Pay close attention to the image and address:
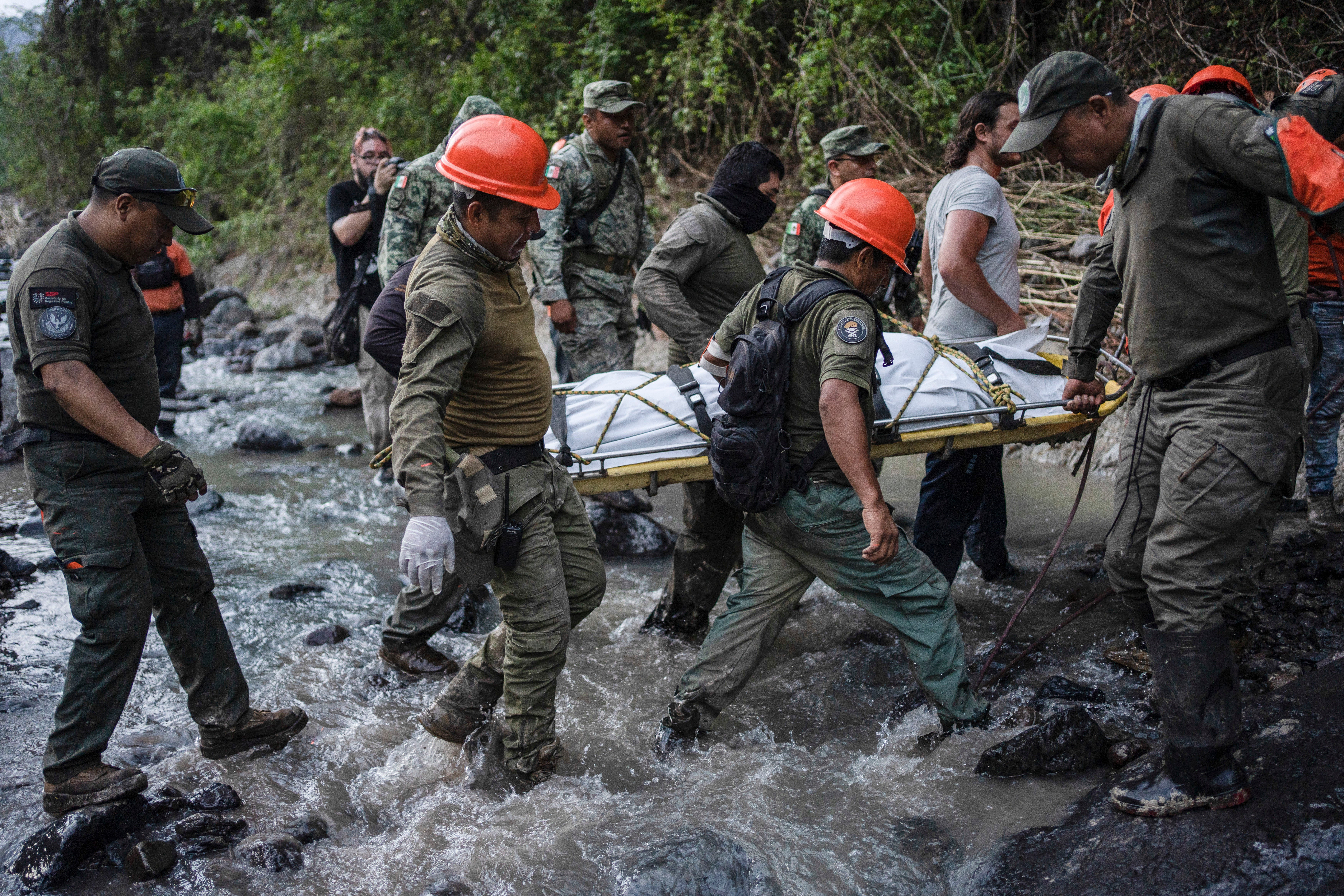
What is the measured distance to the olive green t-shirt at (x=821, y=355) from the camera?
3.24 meters

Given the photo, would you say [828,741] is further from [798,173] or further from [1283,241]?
[798,173]

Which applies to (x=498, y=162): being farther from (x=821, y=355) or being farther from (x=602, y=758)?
(x=602, y=758)

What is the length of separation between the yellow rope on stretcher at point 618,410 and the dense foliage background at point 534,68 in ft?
19.4

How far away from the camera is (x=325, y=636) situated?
16.4 ft

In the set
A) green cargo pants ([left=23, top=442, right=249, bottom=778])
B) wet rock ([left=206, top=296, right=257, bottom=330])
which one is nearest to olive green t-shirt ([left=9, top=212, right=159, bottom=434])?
green cargo pants ([left=23, top=442, right=249, bottom=778])

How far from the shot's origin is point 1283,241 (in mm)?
4160

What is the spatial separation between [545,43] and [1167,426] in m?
11.8

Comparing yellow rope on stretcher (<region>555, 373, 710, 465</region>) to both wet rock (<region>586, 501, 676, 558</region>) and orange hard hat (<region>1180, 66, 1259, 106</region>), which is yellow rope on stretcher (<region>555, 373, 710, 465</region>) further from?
orange hard hat (<region>1180, 66, 1259, 106</region>)

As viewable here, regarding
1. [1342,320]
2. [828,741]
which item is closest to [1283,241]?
[1342,320]

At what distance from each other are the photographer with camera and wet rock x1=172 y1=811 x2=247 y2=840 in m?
3.49

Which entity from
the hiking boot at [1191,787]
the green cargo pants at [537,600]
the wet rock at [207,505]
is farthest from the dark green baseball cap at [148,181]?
the wet rock at [207,505]

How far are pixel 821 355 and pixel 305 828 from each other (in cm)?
237

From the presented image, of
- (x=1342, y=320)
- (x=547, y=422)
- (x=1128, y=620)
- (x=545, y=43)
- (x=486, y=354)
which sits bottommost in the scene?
(x=1128, y=620)

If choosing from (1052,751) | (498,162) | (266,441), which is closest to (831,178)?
(498,162)
